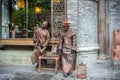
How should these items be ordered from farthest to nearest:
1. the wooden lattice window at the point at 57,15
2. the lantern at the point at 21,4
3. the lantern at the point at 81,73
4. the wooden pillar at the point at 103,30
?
1. the lantern at the point at 21,4
2. the wooden pillar at the point at 103,30
3. the wooden lattice window at the point at 57,15
4. the lantern at the point at 81,73

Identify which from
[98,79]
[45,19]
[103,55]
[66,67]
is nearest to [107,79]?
[98,79]

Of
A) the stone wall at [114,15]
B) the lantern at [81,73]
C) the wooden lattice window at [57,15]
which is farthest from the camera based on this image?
Answer: the stone wall at [114,15]

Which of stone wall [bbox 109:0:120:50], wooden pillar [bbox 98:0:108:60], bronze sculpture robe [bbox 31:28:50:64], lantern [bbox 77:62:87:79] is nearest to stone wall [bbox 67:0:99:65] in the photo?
wooden pillar [bbox 98:0:108:60]

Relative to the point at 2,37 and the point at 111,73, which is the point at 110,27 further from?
the point at 2,37

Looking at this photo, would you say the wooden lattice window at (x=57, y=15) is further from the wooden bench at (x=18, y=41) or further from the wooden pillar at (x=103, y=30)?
the wooden pillar at (x=103, y=30)

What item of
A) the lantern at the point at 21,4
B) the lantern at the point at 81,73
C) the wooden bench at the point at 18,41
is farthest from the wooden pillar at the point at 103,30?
the lantern at the point at 21,4

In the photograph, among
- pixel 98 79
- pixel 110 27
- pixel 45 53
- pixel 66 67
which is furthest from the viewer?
pixel 110 27

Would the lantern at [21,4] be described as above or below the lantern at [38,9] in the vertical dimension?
above

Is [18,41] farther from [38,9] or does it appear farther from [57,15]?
[57,15]

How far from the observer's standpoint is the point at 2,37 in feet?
32.8

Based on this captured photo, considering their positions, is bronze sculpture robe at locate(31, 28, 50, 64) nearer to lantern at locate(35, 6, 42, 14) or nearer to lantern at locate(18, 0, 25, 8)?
lantern at locate(35, 6, 42, 14)

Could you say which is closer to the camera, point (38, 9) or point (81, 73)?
point (81, 73)

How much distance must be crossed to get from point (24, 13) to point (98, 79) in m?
3.78

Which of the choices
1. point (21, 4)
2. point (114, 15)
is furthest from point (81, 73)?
point (21, 4)
